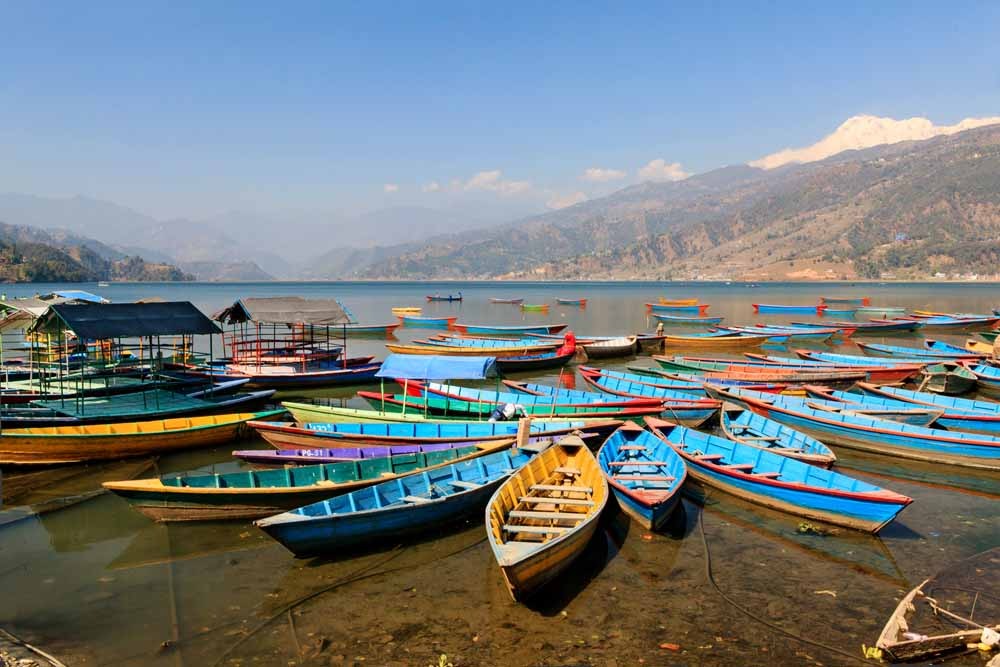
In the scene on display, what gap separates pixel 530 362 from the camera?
1340 inches

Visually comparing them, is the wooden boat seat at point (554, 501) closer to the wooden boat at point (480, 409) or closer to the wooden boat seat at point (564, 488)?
the wooden boat seat at point (564, 488)

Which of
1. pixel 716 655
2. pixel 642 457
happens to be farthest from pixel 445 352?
pixel 716 655

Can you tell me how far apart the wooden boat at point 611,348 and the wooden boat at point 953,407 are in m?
14.6

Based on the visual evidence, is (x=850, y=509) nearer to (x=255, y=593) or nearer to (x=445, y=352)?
(x=255, y=593)

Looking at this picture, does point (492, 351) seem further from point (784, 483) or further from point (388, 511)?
point (388, 511)

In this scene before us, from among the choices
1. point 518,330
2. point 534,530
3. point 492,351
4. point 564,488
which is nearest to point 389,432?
point 564,488

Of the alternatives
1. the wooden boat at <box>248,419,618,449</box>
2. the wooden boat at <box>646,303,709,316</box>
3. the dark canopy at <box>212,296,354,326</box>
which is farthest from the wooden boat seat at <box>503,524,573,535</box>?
the wooden boat at <box>646,303,709,316</box>

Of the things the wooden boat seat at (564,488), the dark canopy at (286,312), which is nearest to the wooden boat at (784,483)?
the wooden boat seat at (564,488)

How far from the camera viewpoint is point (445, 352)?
34.9 metres

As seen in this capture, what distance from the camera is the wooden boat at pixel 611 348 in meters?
38.2

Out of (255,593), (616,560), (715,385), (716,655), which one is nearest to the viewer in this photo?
(716,655)

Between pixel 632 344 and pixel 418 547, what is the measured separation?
94.7ft

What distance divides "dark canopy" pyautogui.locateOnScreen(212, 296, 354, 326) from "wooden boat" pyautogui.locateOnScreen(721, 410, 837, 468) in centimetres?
1796

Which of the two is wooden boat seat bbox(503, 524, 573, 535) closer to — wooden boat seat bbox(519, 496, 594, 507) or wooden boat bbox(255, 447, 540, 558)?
wooden boat seat bbox(519, 496, 594, 507)
